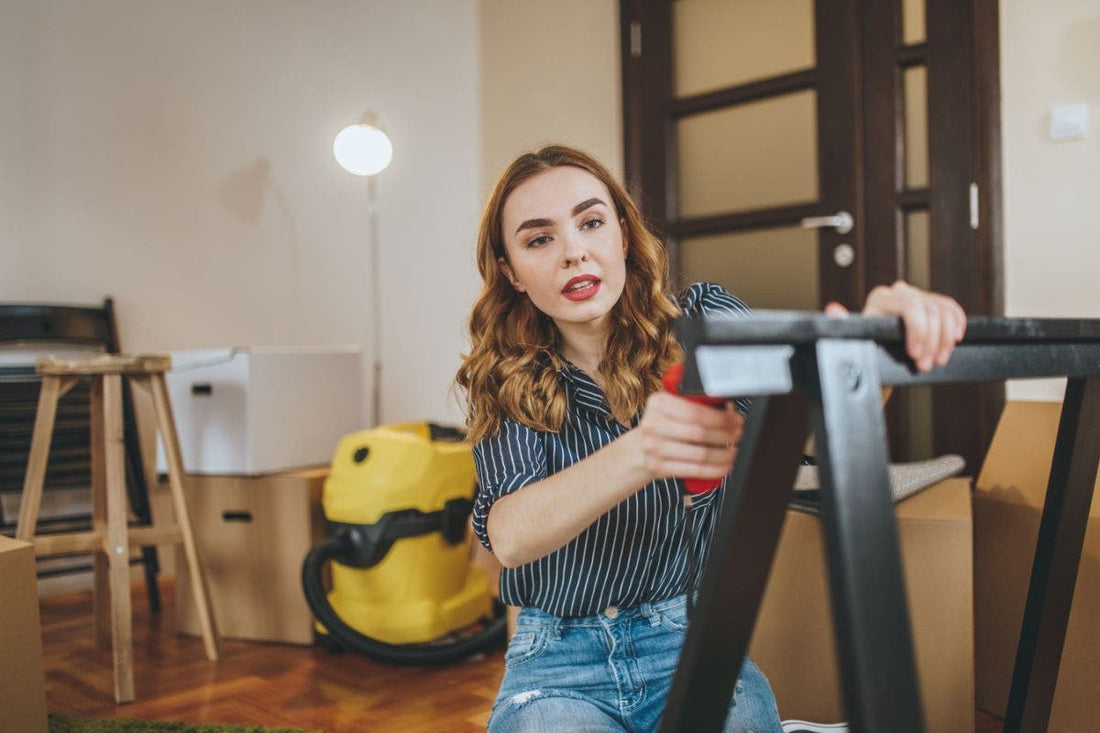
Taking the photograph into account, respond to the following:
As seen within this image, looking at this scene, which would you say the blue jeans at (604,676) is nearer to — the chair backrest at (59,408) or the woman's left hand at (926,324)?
the woman's left hand at (926,324)

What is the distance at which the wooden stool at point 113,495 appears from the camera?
1.97 meters

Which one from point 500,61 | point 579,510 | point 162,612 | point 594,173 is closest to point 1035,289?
point 594,173

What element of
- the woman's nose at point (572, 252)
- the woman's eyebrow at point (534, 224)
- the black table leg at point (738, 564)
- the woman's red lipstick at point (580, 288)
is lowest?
the black table leg at point (738, 564)

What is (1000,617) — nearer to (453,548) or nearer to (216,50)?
(453,548)

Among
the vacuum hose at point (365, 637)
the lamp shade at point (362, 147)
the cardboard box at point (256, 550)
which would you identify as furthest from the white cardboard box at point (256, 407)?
the lamp shade at point (362, 147)

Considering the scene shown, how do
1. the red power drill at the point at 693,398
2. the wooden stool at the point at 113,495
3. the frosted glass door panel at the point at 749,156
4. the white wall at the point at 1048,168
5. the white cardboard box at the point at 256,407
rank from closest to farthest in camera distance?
the red power drill at the point at 693,398 < the wooden stool at the point at 113,495 < the white wall at the point at 1048,168 < the white cardboard box at the point at 256,407 < the frosted glass door panel at the point at 749,156

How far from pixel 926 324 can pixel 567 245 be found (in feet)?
1.76

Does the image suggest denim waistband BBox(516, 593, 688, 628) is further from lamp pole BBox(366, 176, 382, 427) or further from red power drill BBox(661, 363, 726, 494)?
lamp pole BBox(366, 176, 382, 427)

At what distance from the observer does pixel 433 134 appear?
3.50 meters

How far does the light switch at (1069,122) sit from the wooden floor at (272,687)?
131cm

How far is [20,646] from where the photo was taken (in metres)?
1.47

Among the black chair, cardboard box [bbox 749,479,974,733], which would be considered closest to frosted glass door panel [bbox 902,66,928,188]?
cardboard box [bbox 749,479,974,733]

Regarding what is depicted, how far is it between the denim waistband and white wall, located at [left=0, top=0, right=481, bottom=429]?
6.25ft

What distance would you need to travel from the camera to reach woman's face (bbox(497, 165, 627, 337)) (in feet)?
3.56
